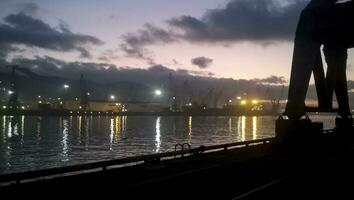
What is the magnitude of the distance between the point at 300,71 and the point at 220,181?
33.6 feet

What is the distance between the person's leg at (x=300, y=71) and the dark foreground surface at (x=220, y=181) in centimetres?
282

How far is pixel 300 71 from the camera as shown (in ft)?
71.3

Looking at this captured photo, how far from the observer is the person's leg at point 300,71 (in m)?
21.6

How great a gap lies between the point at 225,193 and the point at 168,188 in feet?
6.89

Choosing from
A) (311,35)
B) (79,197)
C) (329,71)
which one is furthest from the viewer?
(329,71)

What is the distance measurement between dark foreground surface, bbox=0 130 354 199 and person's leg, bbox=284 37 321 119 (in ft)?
9.25

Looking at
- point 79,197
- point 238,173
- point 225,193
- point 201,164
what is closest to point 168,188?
point 225,193

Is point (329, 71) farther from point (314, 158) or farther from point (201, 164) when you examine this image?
point (201, 164)

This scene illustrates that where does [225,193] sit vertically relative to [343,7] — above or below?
below

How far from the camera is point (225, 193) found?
12.5 metres

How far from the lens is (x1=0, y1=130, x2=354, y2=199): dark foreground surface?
40.1ft

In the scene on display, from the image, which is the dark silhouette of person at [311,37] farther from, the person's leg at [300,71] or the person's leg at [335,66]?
the person's leg at [335,66]

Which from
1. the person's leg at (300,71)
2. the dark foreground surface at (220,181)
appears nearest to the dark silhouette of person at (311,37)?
the person's leg at (300,71)

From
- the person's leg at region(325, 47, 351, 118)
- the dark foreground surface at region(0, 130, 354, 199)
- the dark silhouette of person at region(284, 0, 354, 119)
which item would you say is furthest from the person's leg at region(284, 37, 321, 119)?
the person's leg at region(325, 47, 351, 118)
